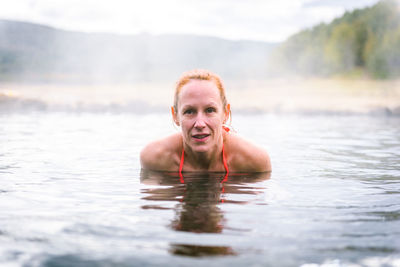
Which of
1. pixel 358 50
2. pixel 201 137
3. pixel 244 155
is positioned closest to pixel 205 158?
pixel 244 155

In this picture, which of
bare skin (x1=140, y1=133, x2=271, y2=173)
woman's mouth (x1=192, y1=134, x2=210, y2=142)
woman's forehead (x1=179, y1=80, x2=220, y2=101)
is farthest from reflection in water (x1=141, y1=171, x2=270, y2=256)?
woman's forehead (x1=179, y1=80, x2=220, y2=101)

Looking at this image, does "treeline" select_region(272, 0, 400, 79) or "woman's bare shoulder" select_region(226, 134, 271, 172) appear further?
"treeline" select_region(272, 0, 400, 79)

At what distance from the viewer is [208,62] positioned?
45.9 m

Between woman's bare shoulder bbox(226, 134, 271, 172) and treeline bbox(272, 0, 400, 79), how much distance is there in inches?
1412

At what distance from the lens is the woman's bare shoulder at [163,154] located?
4.98m

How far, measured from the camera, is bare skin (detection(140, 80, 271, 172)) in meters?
4.21

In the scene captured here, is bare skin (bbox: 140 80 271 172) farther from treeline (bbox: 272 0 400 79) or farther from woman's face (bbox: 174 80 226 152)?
treeline (bbox: 272 0 400 79)

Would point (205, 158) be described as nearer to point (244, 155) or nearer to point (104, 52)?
point (244, 155)

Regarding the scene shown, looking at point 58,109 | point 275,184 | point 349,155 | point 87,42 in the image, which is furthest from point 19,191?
point 87,42

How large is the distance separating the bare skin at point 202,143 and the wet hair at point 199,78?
6cm

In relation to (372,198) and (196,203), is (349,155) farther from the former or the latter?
(196,203)

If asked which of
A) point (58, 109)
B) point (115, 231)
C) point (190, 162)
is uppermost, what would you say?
point (58, 109)

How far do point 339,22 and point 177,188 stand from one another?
58263 millimetres

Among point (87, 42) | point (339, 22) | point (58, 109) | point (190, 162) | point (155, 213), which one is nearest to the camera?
point (155, 213)
